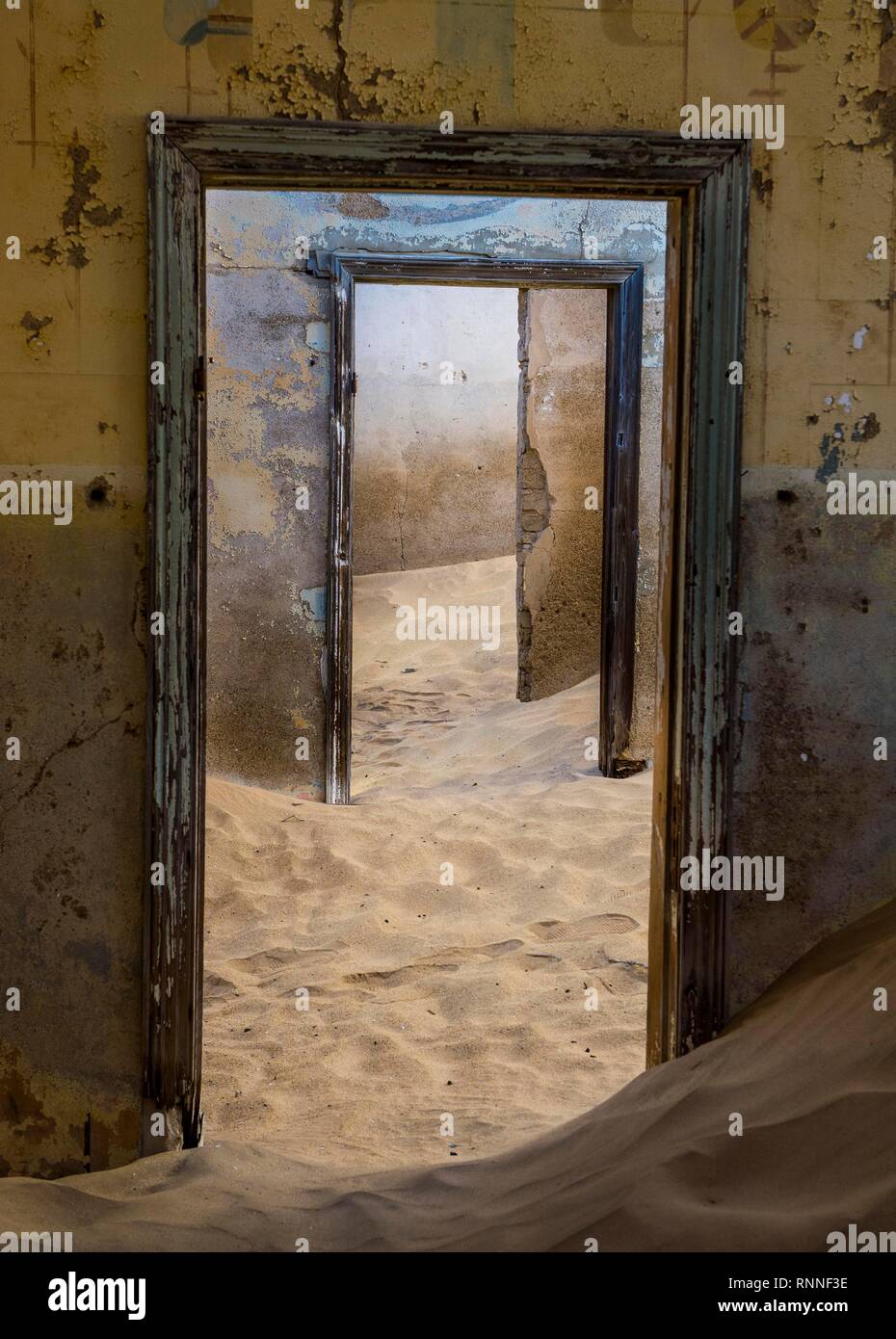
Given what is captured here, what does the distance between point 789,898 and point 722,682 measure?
0.53 m

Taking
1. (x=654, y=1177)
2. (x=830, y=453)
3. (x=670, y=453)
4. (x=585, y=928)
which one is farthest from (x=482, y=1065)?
(x=830, y=453)

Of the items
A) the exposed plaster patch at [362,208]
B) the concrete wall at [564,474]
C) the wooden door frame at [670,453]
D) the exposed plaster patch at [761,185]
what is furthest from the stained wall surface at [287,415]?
the exposed plaster patch at [761,185]

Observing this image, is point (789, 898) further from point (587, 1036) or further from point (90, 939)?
point (90, 939)

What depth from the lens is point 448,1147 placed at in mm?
2865

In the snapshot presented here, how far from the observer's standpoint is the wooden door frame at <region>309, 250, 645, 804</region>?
5.99 meters

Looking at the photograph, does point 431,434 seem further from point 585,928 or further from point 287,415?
point 585,928

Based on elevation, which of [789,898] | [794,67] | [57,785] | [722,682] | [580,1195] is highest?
[794,67]

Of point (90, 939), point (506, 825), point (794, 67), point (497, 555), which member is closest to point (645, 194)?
point (794, 67)

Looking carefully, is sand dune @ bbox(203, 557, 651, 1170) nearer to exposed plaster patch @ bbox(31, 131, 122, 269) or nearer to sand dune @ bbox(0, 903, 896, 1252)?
sand dune @ bbox(0, 903, 896, 1252)

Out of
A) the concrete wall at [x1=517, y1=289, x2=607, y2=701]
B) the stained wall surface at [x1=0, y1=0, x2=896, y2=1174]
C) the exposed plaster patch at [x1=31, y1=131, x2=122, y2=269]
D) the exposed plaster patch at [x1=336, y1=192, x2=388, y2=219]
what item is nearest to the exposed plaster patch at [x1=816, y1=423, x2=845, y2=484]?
the stained wall surface at [x1=0, y1=0, x2=896, y2=1174]

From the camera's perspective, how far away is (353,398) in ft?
20.1

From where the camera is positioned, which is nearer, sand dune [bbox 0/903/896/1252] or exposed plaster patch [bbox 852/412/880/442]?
sand dune [bbox 0/903/896/1252]

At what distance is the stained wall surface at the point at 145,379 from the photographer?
8.37ft

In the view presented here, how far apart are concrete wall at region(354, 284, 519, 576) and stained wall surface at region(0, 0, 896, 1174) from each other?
9.76 m
